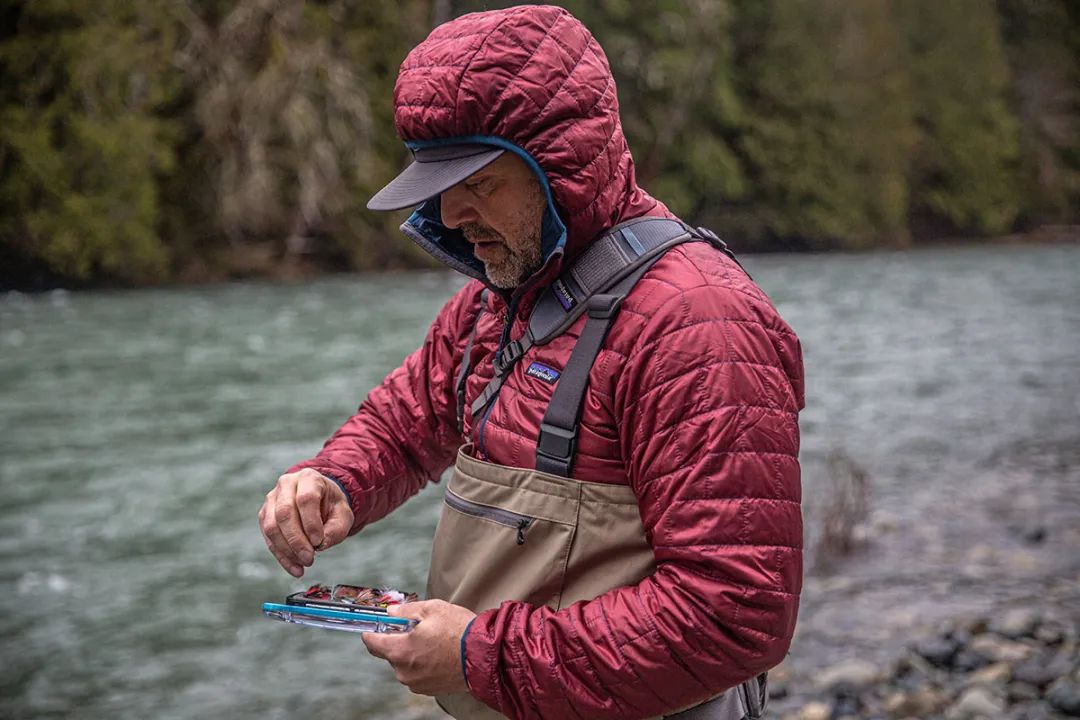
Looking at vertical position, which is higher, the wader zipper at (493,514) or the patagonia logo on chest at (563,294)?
the patagonia logo on chest at (563,294)

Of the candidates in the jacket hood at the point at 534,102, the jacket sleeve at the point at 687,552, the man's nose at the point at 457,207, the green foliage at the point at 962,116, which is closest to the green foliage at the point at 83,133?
the man's nose at the point at 457,207

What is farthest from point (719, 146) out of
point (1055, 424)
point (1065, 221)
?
point (1055, 424)

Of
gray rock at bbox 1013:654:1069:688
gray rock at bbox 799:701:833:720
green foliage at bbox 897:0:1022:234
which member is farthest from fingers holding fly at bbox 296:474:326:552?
green foliage at bbox 897:0:1022:234

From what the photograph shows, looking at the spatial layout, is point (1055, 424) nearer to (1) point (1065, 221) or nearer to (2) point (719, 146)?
(2) point (719, 146)

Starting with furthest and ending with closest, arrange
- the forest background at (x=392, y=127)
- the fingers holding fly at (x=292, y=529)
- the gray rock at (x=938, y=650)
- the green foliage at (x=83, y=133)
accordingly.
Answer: the forest background at (x=392, y=127) < the green foliage at (x=83, y=133) < the gray rock at (x=938, y=650) < the fingers holding fly at (x=292, y=529)

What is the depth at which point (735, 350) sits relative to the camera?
5.96 feet

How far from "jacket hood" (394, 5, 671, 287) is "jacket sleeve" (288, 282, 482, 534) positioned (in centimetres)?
Result: 46

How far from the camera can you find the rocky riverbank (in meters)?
4.72

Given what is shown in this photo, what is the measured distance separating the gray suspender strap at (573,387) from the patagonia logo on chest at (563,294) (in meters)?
0.06

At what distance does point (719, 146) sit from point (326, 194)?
49.9 ft

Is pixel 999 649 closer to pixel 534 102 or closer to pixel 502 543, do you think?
pixel 502 543

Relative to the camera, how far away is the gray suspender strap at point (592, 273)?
196 centimetres

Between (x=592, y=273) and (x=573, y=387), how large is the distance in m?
0.20

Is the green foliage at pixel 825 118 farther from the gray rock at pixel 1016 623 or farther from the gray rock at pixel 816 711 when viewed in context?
the gray rock at pixel 816 711
